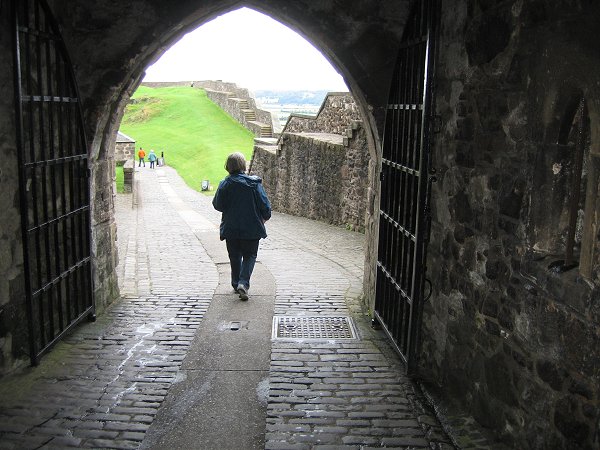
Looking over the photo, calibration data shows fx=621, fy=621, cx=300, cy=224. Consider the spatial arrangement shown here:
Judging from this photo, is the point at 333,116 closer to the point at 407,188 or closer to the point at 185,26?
the point at 185,26

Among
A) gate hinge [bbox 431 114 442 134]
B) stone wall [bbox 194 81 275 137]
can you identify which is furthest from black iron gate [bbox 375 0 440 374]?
stone wall [bbox 194 81 275 137]

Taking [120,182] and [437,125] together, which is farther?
[120,182]

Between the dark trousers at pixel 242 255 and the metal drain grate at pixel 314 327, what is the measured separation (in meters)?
0.89

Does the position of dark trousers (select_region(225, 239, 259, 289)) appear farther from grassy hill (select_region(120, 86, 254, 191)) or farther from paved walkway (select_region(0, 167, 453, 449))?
grassy hill (select_region(120, 86, 254, 191))

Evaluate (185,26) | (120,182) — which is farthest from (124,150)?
(185,26)

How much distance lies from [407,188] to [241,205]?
7.63 feet

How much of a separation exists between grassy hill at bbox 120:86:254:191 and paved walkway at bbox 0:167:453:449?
2077cm

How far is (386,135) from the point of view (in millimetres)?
6367

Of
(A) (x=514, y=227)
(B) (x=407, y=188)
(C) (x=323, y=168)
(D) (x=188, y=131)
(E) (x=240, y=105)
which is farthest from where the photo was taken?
(E) (x=240, y=105)

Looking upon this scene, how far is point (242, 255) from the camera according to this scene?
7.55 meters

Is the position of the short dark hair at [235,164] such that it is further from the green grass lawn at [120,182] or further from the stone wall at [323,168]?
the green grass lawn at [120,182]

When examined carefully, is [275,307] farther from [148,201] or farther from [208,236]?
[148,201]

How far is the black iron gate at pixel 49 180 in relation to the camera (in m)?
5.09

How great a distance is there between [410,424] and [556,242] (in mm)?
1717
